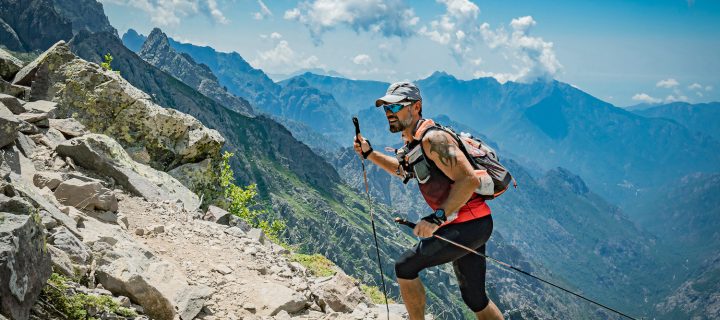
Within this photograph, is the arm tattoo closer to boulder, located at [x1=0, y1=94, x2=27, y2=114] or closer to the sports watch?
the sports watch

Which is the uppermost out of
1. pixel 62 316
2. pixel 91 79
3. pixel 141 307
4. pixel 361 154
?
pixel 91 79

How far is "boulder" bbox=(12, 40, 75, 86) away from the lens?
66.4 feet

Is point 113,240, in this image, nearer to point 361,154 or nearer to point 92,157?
point 361,154

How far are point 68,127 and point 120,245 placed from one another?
9.81m

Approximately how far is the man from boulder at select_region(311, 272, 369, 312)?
3812 millimetres

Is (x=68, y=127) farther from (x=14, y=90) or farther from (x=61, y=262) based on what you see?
(x=61, y=262)

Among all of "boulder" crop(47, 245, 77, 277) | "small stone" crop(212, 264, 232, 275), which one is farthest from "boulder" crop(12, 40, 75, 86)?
"boulder" crop(47, 245, 77, 277)

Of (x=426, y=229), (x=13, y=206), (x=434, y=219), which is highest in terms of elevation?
(x=434, y=219)

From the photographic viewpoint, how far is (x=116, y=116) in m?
23.0

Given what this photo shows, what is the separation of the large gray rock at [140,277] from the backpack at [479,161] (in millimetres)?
4695

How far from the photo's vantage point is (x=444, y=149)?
6.50 m

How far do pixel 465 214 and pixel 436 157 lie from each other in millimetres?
1047

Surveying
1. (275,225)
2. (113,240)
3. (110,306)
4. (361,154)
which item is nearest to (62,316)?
(110,306)

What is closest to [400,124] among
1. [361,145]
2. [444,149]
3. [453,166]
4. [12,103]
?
[444,149]
